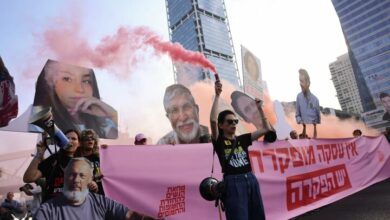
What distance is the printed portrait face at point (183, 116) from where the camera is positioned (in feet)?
53.8

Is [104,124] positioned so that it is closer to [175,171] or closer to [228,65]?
[175,171]

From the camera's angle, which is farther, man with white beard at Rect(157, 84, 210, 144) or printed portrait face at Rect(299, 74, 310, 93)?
man with white beard at Rect(157, 84, 210, 144)

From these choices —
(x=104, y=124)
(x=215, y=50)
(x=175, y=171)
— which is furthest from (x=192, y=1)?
(x=175, y=171)

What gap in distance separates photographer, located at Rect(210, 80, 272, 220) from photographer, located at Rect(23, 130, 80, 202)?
5.50 ft

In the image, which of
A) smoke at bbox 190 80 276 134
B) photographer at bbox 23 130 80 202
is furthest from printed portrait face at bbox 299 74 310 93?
photographer at bbox 23 130 80 202

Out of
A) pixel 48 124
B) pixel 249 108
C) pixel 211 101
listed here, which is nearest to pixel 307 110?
pixel 249 108

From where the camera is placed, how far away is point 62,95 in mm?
11688

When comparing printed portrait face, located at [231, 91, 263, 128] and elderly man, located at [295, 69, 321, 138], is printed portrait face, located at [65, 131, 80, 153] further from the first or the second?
printed portrait face, located at [231, 91, 263, 128]

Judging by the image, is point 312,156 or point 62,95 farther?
point 62,95

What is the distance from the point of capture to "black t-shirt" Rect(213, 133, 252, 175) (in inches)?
144

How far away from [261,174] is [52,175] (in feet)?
12.0

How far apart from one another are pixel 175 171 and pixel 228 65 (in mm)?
151023

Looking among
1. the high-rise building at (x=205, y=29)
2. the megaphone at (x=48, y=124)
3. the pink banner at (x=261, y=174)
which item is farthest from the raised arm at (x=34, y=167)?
the high-rise building at (x=205, y=29)

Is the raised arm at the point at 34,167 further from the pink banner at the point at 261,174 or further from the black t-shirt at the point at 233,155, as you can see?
the black t-shirt at the point at 233,155
